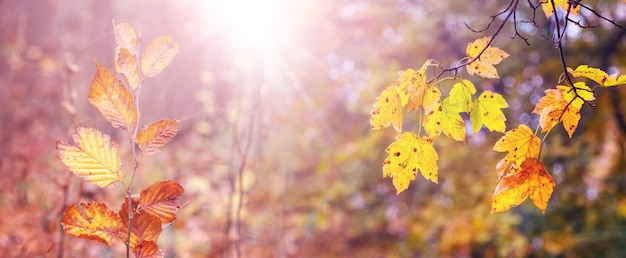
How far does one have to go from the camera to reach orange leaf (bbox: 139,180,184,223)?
2.36 ft

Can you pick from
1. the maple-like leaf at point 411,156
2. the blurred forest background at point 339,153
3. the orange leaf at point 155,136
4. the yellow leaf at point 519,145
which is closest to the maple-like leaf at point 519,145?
the yellow leaf at point 519,145

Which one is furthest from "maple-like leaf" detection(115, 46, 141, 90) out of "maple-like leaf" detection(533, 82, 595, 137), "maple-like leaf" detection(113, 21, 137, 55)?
"maple-like leaf" detection(533, 82, 595, 137)

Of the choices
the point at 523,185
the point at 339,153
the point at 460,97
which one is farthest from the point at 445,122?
the point at 339,153

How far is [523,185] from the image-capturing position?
79 cm

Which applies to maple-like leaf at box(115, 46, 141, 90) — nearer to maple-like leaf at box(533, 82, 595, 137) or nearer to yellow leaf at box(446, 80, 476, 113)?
yellow leaf at box(446, 80, 476, 113)

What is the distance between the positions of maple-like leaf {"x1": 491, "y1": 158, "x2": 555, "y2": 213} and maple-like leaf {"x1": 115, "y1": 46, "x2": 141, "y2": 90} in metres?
0.55

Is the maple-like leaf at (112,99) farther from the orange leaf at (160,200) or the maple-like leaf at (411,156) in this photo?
the maple-like leaf at (411,156)

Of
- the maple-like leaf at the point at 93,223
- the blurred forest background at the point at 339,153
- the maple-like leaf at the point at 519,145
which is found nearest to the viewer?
the maple-like leaf at the point at 93,223

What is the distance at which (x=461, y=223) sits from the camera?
136 inches

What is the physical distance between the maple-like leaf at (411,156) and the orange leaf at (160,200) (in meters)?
0.33

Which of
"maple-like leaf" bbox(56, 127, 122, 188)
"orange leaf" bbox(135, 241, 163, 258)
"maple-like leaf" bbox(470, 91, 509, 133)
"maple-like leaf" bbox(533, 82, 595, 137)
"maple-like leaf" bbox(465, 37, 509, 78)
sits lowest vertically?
"orange leaf" bbox(135, 241, 163, 258)

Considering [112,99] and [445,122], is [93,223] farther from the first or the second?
[445,122]

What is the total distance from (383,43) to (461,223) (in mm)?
1570

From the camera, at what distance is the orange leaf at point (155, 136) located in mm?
715
